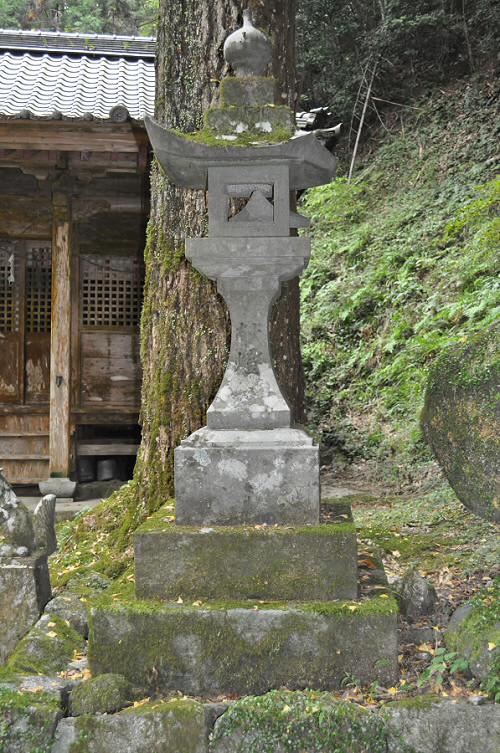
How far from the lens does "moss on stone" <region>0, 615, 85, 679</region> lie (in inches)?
125

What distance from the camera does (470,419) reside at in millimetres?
3715

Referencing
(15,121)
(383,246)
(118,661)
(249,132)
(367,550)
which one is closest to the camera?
(118,661)

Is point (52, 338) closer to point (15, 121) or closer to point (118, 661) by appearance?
point (15, 121)

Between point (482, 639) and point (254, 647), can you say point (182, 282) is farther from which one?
point (482, 639)

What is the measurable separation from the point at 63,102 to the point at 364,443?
17.0 ft

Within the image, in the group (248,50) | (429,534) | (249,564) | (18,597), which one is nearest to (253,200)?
(248,50)

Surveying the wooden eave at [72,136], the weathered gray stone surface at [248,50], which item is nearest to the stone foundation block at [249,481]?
the weathered gray stone surface at [248,50]

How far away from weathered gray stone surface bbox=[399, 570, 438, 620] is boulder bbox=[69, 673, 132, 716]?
1.48 m

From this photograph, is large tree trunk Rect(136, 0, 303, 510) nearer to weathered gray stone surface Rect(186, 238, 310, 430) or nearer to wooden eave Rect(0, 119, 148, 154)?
weathered gray stone surface Rect(186, 238, 310, 430)

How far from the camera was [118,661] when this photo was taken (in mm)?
3078

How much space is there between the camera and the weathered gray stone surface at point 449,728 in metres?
2.74

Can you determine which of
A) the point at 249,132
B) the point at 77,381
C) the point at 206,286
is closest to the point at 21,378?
the point at 77,381

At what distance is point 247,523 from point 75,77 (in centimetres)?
768

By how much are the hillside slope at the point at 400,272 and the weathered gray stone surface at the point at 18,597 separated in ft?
14.7
